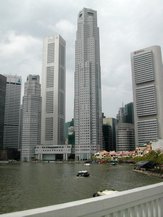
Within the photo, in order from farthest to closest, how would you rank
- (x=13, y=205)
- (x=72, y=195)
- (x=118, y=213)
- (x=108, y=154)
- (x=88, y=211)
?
(x=108, y=154)
(x=72, y=195)
(x=13, y=205)
(x=118, y=213)
(x=88, y=211)

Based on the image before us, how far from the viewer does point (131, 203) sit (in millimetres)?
5809

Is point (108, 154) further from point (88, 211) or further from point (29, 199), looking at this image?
point (88, 211)

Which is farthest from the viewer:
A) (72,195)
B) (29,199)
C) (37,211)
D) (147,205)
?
(72,195)

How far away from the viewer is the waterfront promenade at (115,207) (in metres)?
4.69

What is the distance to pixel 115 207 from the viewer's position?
17.9 feet

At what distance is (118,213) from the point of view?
217 inches

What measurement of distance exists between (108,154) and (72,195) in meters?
160

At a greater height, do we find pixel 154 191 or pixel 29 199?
pixel 154 191

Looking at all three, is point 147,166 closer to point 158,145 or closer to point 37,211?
point 158,145

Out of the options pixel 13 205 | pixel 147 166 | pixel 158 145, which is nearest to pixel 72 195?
pixel 13 205

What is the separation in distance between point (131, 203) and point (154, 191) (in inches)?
37.9

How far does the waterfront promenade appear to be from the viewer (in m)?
4.69

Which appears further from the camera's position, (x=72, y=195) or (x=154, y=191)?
(x=72, y=195)

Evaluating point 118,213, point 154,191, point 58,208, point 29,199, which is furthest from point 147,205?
point 29,199
